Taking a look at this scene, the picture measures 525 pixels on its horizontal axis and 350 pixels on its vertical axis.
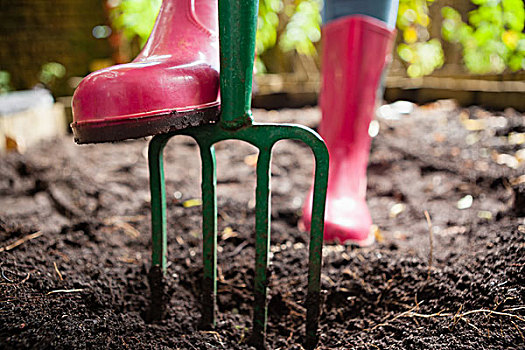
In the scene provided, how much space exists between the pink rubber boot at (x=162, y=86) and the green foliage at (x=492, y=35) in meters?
2.84

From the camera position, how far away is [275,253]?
48.1 inches

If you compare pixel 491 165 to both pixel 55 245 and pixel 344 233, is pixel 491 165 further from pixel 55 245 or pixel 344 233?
pixel 55 245

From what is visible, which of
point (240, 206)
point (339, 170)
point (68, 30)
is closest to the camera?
point (339, 170)

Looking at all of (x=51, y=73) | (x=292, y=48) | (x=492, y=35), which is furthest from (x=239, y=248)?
(x=51, y=73)

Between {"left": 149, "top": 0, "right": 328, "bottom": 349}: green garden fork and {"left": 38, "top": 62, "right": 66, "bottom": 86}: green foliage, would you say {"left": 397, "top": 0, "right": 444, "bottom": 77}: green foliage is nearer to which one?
{"left": 149, "top": 0, "right": 328, "bottom": 349}: green garden fork

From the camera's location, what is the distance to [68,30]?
4.82 metres

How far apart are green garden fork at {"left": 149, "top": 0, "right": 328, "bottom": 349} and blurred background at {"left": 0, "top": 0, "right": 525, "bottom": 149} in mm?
1526

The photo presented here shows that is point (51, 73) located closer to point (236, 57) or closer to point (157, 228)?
point (157, 228)

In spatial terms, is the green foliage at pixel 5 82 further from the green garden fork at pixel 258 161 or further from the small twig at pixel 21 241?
the green garden fork at pixel 258 161

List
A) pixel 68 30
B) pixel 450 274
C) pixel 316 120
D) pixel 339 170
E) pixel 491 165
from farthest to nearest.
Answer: pixel 68 30 → pixel 316 120 → pixel 491 165 → pixel 339 170 → pixel 450 274

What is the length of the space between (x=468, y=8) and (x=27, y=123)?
4642mm

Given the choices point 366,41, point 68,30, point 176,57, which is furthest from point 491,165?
point 68,30

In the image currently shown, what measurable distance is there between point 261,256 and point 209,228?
0.42 ft

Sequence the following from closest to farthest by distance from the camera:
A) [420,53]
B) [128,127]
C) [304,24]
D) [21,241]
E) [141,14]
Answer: [128,127] < [21,241] < [141,14] < [304,24] < [420,53]
